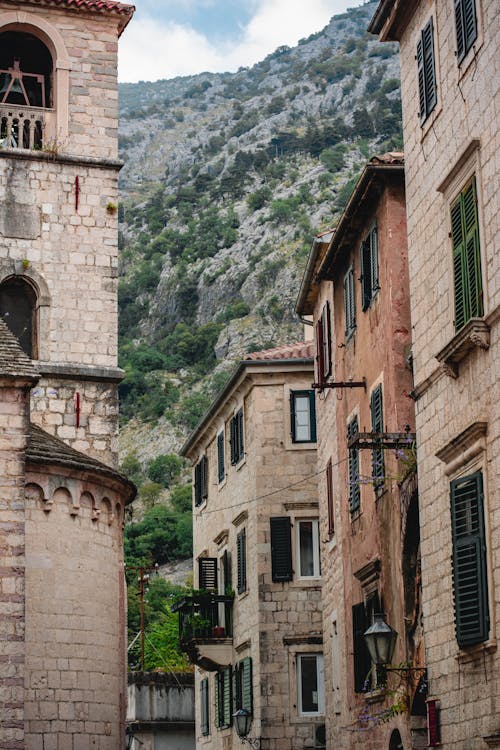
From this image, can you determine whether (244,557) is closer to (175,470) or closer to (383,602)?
(383,602)

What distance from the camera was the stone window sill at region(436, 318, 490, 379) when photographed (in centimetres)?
1501

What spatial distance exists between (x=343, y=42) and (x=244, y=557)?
142285mm

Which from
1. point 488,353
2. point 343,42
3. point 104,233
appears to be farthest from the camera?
point 343,42

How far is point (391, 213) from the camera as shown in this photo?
21.6 meters

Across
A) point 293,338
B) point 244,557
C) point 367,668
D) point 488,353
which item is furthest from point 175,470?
point 488,353

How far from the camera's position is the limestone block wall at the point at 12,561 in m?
20.0

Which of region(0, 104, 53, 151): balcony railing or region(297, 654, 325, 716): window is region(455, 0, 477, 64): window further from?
region(297, 654, 325, 716): window

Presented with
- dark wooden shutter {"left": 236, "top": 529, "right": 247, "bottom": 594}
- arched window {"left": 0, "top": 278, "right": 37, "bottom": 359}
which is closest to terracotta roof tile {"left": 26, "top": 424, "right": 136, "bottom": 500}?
arched window {"left": 0, "top": 278, "right": 37, "bottom": 359}

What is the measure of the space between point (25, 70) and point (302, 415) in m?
10.9

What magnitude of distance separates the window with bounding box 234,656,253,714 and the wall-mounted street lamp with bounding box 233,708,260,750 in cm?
36

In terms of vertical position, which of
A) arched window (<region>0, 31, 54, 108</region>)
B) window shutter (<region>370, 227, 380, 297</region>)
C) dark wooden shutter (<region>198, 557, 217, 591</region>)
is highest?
arched window (<region>0, 31, 54, 108</region>)

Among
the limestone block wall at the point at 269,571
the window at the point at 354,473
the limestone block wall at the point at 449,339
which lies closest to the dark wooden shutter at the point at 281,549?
the limestone block wall at the point at 269,571

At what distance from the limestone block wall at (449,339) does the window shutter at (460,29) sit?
17 centimetres

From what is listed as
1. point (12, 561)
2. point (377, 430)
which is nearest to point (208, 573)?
point (377, 430)
